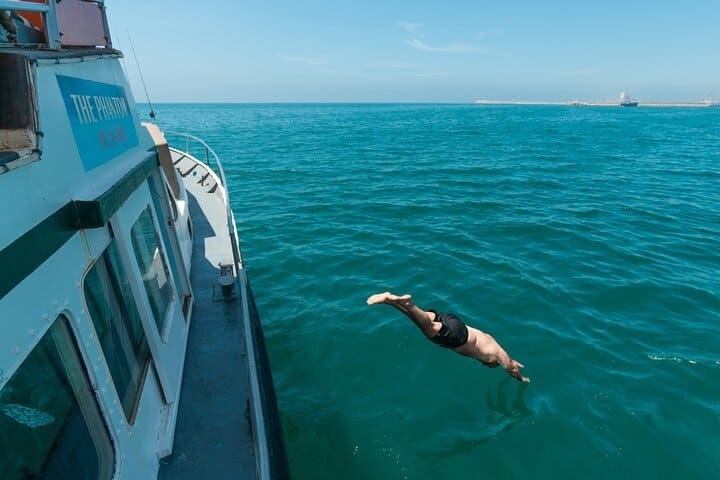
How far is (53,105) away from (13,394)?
187cm

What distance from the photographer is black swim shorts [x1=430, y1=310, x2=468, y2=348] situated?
16.3 ft

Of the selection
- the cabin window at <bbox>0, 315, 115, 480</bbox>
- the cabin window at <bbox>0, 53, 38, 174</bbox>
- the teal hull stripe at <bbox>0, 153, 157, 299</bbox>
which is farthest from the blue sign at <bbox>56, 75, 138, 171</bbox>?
the cabin window at <bbox>0, 315, 115, 480</bbox>

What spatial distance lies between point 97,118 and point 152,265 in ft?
5.75

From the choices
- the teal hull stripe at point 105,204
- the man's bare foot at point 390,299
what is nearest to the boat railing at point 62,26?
the teal hull stripe at point 105,204

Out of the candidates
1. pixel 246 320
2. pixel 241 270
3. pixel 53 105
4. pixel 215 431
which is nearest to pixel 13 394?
pixel 53 105

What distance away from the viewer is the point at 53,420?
8.18 ft

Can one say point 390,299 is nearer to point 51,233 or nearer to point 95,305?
point 95,305

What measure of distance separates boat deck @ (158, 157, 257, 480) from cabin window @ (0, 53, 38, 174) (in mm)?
3243

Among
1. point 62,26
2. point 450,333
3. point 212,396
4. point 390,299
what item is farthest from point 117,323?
point 450,333

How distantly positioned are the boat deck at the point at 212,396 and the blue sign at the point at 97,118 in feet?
9.41

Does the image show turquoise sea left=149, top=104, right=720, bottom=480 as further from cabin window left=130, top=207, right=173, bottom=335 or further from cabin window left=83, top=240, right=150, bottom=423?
cabin window left=83, top=240, right=150, bottom=423

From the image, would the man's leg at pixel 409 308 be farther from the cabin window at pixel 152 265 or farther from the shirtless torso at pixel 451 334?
the cabin window at pixel 152 265

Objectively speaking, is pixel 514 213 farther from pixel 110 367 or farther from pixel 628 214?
pixel 110 367

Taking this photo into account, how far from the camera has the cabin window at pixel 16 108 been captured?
225cm
